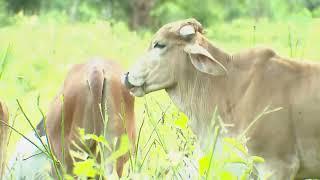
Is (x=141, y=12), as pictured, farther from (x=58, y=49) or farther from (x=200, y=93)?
(x=200, y=93)

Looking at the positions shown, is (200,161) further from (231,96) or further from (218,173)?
(231,96)

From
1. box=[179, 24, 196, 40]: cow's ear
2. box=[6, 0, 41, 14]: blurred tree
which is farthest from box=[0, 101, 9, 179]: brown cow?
box=[6, 0, 41, 14]: blurred tree

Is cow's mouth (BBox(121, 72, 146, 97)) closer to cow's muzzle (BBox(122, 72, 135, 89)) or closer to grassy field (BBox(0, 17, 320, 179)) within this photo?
cow's muzzle (BBox(122, 72, 135, 89))

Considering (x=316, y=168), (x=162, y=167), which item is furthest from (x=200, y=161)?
(x=316, y=168)

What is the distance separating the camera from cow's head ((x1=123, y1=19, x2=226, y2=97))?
14.1ft

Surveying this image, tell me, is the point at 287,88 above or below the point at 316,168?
above

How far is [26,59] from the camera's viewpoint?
1093cm

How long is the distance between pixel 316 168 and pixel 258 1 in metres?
24.2

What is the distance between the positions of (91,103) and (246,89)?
30.1 inches

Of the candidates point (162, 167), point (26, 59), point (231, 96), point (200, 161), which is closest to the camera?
point (200, 161)

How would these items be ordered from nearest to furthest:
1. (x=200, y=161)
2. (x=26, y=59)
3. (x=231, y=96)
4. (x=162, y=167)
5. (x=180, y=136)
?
(x=200, y=161)
(x=162, y=167)
(x=180, y=136)
(x=231, y=96)
(x=26, y=59)

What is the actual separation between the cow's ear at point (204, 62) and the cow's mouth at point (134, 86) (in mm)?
291

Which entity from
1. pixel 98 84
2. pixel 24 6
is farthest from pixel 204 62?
pixel 24 6

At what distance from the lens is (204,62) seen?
13.9 feet
